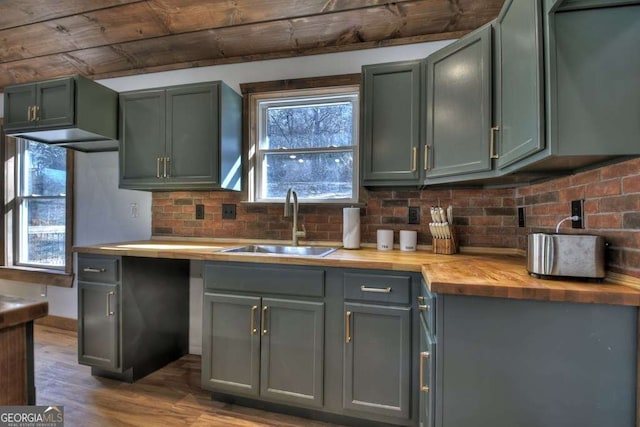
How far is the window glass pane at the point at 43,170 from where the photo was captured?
316 centimetres

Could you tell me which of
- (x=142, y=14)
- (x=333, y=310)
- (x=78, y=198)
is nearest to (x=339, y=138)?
(x=333, y=310)

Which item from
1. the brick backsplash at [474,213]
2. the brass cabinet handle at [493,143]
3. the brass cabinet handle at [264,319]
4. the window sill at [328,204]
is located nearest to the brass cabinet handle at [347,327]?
the brass cabinet handle at [264,319]

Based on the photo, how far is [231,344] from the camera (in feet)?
6.15

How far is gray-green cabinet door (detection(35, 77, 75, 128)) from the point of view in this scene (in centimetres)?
227

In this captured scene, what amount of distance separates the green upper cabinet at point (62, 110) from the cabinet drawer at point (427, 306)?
2531 millimetres

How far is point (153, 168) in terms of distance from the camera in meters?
2.39

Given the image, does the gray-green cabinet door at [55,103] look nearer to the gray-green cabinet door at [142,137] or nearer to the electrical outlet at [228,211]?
the gray-green cabinet door at [142,137]

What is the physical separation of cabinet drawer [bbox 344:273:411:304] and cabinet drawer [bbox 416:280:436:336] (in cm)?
7

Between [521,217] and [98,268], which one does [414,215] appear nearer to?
[521,217]

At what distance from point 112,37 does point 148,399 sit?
266 cm

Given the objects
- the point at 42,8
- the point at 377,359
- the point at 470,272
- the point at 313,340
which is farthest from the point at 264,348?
the point at 42,8

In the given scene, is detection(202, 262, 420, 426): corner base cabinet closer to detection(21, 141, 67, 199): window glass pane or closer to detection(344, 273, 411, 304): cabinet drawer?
detection(344, 273, 411, 304): cabinet drawer

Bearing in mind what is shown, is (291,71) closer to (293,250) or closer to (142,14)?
(142,14)

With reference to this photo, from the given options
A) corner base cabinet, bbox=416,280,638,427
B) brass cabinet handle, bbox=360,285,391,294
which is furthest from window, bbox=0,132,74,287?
corner base cabinet, bbox=416,280,638,427
